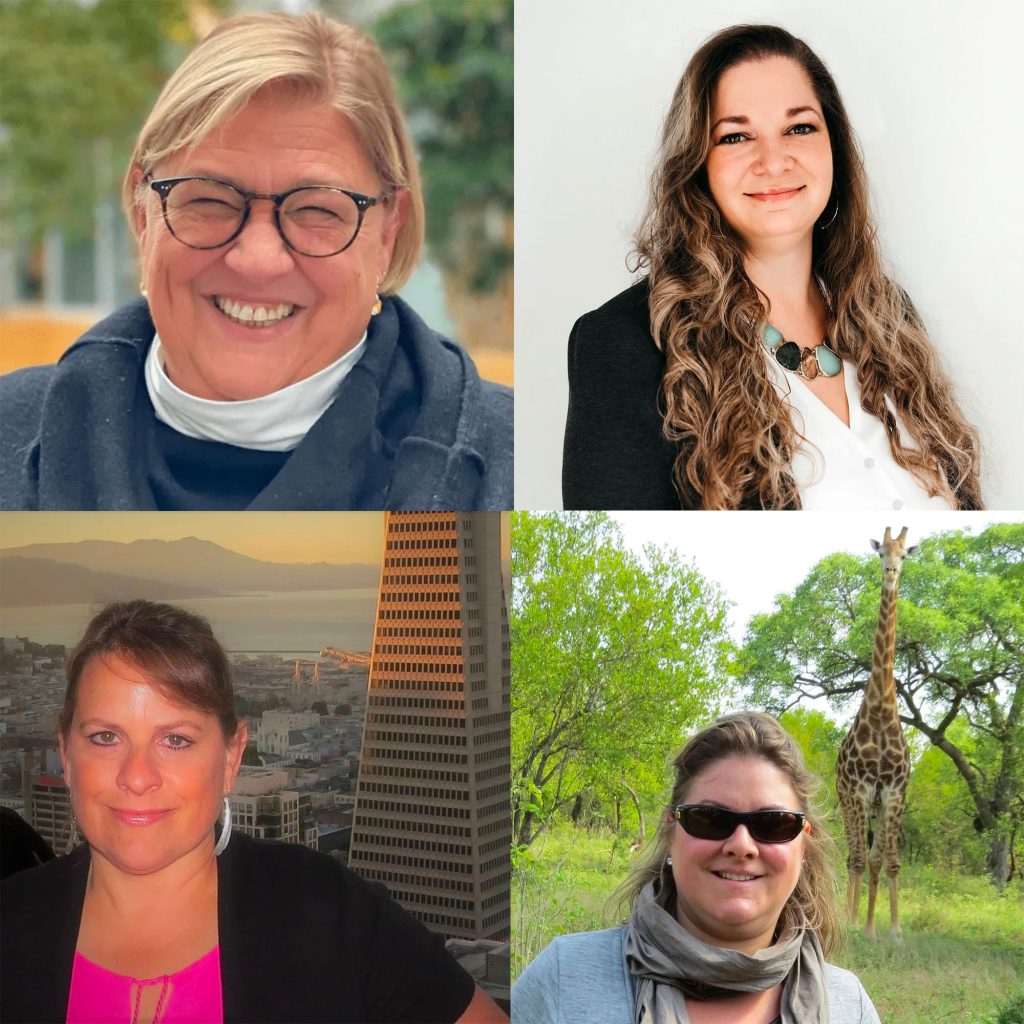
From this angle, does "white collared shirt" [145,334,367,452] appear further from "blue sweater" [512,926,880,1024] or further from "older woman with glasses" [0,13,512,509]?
"blue sweater" [512,926,880,1024]

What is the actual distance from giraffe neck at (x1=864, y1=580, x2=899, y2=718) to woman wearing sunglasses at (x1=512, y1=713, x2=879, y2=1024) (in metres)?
0.25

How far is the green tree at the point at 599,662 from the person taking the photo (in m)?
3.25

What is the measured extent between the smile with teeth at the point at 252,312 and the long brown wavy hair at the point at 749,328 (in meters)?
0.95

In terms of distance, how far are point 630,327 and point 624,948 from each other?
1.61m

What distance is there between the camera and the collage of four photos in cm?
316

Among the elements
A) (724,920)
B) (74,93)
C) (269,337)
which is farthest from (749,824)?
(74,93)

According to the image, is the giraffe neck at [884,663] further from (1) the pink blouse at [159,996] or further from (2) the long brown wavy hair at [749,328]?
(1) the pink blouse at [159,996]

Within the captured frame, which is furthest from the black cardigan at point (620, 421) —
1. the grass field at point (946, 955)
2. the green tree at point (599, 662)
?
the grass field at point (946, 955)

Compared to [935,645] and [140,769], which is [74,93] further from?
[935,645]

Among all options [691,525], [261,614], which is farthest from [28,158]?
[691,525]

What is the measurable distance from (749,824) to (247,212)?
6.61 ft

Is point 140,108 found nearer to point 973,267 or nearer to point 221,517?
point 221,517

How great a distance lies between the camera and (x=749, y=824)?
10.1ft

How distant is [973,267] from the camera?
323cm
